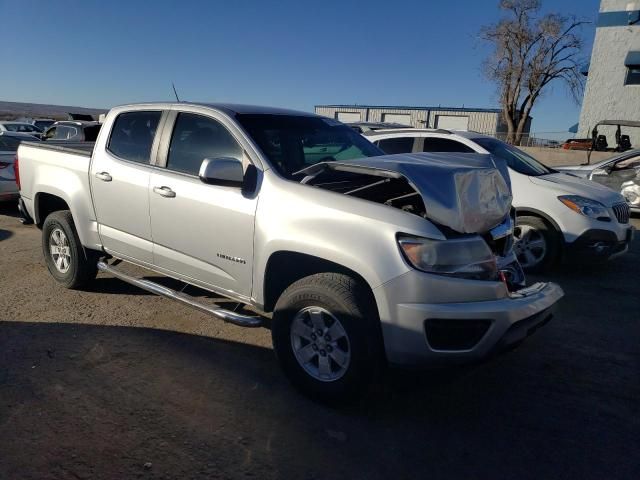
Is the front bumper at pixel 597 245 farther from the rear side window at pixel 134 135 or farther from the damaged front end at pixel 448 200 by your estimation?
the rear side window at pixel 134 135

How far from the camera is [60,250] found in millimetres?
4934

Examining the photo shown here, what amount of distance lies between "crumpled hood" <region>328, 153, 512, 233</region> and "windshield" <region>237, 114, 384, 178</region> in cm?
57

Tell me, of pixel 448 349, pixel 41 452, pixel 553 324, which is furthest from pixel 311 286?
pixel 553 324

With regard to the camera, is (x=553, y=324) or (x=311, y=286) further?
(x=553, y=324)

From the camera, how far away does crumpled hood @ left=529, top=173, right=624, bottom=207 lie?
5.60 meters

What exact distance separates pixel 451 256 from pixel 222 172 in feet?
4.99

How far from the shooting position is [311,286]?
286 centimetres

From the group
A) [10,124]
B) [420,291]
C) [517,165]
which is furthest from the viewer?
[10,124]

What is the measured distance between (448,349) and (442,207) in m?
0.79

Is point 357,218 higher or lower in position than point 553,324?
higher

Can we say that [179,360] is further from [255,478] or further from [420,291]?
[420,291]

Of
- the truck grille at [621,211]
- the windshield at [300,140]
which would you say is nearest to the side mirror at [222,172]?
the windshield at [300,140]

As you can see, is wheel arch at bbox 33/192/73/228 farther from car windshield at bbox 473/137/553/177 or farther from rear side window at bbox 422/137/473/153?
car windshield at bbox 473/137/553/177

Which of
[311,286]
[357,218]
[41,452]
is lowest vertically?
[41,452]
